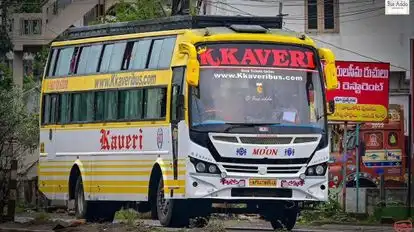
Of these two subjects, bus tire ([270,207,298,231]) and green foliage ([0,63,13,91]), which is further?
green foliage ([0,63,13,91])

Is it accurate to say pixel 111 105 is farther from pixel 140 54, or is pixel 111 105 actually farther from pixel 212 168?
pixel 212 168

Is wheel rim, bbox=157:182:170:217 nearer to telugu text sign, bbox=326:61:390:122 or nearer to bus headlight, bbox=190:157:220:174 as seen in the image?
bus headlight, bbox=190:157:220:174

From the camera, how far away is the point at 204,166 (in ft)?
57.2

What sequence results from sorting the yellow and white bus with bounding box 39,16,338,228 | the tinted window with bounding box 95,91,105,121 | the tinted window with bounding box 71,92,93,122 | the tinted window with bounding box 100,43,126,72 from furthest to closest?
the tinted window with bounding box 71,92,93,122, the tinted window with bounding box 95,91,105,121, the tinted window with bounding box 100,43,126,72, the yellow and white bus with bounding box 39,16,338,228

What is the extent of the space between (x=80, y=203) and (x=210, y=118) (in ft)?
19.9

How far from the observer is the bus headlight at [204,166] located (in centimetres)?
1733

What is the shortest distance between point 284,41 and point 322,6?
22.0 m

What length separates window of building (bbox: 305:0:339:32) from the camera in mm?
40000

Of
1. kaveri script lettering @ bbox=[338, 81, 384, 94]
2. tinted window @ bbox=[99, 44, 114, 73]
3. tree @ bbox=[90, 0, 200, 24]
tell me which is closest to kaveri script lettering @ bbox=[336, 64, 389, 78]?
kaveri script lettering @ bbox=[338, 81, 384, 94]

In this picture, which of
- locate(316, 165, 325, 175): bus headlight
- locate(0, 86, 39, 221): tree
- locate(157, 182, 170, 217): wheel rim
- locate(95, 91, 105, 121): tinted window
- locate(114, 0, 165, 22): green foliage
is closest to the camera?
locate(316, 165, 325, 175): bus headlight

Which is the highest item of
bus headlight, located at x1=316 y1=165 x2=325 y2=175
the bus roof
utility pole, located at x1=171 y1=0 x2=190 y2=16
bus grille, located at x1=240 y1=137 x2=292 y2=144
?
utility pole, located at x1=171 y1=0 x2=190 y2=16

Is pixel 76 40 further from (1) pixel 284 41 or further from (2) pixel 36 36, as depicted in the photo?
Answer: (2) pixel 36 36


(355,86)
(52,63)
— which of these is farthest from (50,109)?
(355,86)

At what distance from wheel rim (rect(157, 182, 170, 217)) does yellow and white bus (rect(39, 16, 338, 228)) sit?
2 cm
